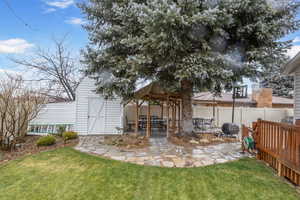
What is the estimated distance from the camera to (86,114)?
350 inches

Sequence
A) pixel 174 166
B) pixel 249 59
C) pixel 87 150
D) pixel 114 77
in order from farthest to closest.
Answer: pixel 114 77 < pixel 249 59 < pixel 87 150 < pixel 174 166

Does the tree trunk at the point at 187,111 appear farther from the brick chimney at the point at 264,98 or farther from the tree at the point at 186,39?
the brick chimney at the point at 264,98

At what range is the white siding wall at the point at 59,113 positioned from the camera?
28.8ft

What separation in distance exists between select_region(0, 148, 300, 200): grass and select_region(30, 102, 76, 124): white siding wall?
4.18 meters

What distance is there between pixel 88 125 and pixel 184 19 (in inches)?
273

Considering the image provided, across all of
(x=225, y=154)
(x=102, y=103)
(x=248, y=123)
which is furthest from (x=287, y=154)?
(x=248, y=123)

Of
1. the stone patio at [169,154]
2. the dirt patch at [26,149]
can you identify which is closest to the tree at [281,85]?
the stone patio at [169,154]

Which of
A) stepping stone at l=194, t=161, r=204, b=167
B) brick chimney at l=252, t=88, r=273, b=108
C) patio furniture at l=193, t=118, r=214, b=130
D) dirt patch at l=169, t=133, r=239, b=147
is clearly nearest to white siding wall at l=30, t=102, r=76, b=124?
dirt patch at l=169, t=133, r=239, b=147

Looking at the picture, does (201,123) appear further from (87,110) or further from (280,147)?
(87,110)

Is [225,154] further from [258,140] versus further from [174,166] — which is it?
[174,166]

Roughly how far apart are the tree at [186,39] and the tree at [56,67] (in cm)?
644

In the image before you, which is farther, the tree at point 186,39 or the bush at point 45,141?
the bush at point 45,141

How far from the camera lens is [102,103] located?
9008 millimetres

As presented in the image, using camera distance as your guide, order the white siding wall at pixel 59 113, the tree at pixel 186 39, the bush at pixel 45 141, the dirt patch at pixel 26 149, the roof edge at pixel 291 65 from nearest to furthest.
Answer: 1. the tree at pixel 186 39
2. the dirt patch at pixel 26 149
3. the roof edge at pixel 291 65
4. the bush at pixel 45 141
5. the white siding wall at pixel 59 113
